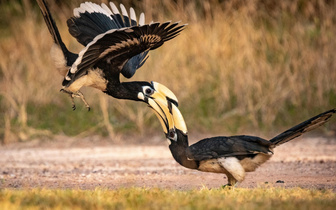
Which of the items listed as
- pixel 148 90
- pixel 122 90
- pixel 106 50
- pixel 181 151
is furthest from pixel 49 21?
pixel 181 151

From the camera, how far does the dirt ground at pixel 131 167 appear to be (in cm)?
686

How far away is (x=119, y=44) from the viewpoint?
244 inches

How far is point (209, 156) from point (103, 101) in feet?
17.7

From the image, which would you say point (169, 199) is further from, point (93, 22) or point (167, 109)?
point (93, 22)

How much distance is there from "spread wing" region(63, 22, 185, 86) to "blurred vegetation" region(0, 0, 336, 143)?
4.44m

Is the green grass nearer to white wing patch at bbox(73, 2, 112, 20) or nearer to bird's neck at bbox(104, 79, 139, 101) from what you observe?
bird's neck at bbox(104, 79, 139, 101)

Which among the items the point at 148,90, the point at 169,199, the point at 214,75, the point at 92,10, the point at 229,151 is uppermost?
the point at 214,75

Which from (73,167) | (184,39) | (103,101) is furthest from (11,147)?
(184,39)

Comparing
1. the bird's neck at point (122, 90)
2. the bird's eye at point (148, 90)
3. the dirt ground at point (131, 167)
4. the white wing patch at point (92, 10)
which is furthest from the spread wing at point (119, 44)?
the dirt ground at point (131, 167)

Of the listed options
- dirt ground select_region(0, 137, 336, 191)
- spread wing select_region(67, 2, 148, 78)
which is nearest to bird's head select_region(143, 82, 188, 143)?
dirt ground select_region(0, 137, 336, 191)

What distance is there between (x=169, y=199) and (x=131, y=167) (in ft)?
10.5

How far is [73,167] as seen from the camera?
8.30 meters

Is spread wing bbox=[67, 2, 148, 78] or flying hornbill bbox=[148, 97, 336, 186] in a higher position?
spread wing bbox=[67, 2, 148, 78]

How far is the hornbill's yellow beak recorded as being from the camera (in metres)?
6.22
